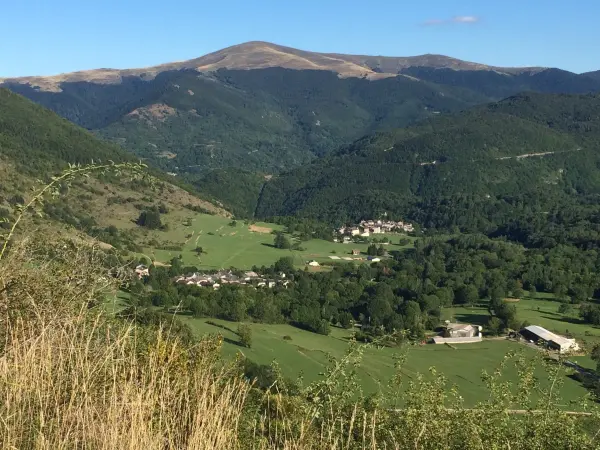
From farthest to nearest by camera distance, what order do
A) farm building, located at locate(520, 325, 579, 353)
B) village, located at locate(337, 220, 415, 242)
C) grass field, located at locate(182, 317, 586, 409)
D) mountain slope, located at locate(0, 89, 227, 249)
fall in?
village, located at locate(337, 220, 415, 242), mountain slope, located at locate(0, 89, 227, 249), farm building, located at locate(520, 325, 579, 353), grass field, located at locate(182, 317, 586, 409)

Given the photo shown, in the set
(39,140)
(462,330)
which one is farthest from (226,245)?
(39,140)

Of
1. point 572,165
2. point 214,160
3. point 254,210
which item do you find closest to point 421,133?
point 572,165

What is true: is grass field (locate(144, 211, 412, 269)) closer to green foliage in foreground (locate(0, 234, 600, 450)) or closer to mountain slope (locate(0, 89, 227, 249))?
mountain slope (locate(0, 89, 227, 249))

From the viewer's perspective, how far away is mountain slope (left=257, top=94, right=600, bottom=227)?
11507 centimetres

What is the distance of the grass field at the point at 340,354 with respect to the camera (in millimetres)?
24438

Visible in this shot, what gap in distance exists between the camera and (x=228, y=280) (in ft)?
166

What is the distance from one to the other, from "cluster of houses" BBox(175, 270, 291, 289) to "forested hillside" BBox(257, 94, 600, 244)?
50.5 metres

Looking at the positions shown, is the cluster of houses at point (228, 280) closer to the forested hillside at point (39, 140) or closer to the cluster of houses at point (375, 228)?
the forested hillside at point (39, 140)

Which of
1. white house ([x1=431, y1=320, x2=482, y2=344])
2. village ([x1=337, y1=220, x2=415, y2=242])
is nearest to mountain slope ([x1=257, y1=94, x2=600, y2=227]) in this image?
village ([x1=337, y1=220, x2=415, y2=242])

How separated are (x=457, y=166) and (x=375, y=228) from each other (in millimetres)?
40255

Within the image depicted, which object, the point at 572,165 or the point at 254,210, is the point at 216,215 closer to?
the point at 254,210

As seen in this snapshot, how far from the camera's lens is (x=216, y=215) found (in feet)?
263

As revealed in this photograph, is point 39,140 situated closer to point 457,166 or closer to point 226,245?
point 226,245

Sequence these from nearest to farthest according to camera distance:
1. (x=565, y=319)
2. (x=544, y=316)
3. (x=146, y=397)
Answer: (x=146, y=397) < (x=565, y=319) < (x=544, y=316)
